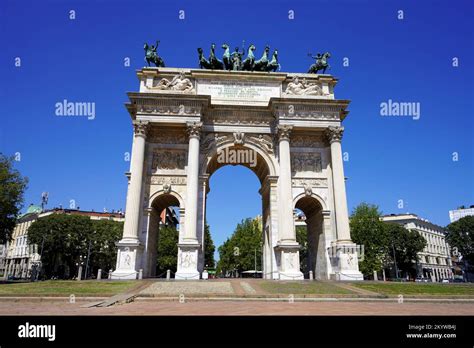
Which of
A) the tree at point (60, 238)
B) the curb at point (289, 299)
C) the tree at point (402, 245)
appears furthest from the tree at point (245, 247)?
the curb at point (289, 299)

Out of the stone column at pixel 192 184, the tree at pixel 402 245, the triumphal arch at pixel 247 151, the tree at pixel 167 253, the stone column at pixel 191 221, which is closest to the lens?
the stone column at pixel 191 221

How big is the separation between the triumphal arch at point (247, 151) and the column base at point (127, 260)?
4.00ft

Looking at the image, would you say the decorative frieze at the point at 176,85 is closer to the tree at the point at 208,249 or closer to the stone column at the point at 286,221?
the stone column at the point at 286,221

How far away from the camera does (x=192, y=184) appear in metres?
25.7

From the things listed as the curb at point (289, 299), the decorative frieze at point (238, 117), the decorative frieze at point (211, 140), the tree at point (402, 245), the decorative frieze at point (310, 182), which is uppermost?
the decorative frieze at point (238, 117)

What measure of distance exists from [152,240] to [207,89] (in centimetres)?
1426

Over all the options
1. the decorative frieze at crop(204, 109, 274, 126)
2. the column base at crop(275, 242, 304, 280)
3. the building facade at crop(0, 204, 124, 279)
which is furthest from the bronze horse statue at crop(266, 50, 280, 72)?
the building facade at crop(0, 204, 124, 279)

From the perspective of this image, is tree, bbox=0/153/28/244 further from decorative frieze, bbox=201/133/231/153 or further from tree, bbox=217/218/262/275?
tree, bbox=217/218/262/275

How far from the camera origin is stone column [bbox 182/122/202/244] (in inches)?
970

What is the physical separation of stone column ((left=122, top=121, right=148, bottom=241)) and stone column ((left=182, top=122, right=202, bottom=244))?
3732 millimetres

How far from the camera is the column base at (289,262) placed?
23.5m

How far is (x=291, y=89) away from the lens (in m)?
30.0
